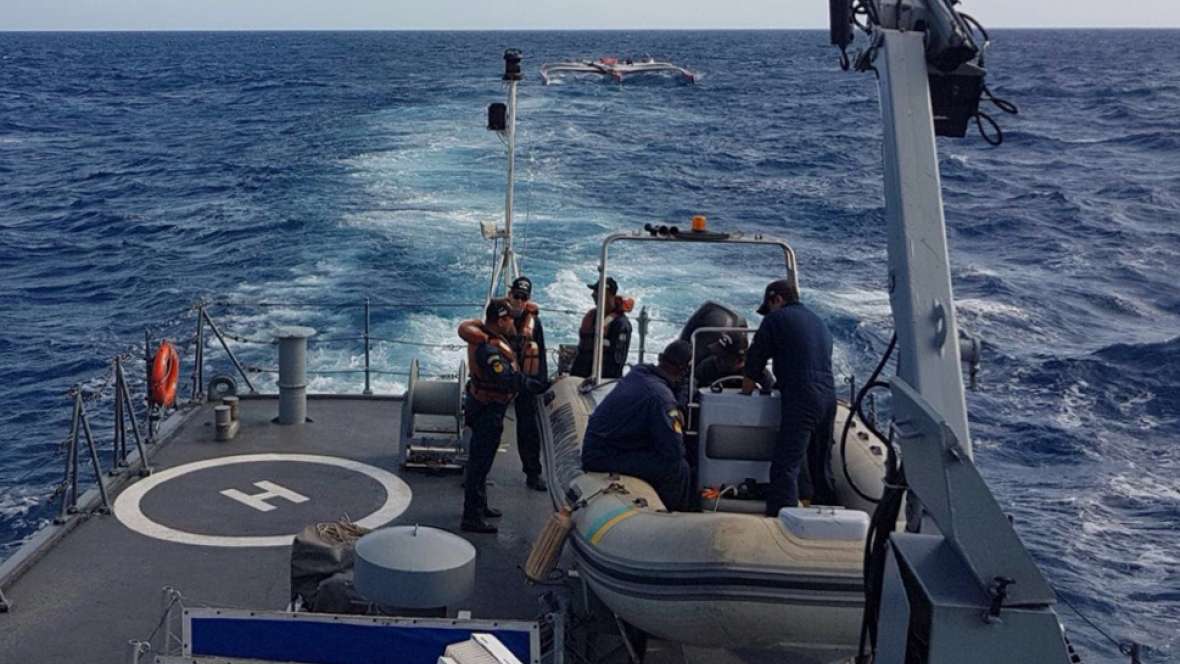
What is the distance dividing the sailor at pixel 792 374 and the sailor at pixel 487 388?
173cm

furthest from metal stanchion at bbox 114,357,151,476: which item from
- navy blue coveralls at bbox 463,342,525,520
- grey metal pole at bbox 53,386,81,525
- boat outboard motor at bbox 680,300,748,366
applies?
boat outboard motor at bbox 680,300,748,366

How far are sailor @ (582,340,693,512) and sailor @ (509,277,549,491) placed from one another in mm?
1523

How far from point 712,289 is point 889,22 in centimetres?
1652

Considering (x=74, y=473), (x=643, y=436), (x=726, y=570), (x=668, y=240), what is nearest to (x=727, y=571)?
(x=726, y=570)

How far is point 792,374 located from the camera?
23.6ft

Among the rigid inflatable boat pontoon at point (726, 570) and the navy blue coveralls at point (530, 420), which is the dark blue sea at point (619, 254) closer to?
the navy blue coveralls at point (530, 420)

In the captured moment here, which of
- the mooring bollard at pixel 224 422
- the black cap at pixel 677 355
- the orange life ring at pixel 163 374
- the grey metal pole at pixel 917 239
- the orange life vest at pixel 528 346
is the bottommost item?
the mooring bollard at pixel 224 422

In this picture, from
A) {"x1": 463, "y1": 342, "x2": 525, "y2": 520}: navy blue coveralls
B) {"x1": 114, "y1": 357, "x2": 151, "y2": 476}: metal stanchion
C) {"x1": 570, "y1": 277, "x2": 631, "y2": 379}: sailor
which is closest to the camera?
{"x1": 463, "y1": 342, "x2": 525, "y2": 520}: navy blue coveralls

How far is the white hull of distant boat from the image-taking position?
18.9ft

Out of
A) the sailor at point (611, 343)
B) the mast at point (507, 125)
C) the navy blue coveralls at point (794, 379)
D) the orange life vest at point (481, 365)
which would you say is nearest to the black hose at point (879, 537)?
the navy blue coveralls at point (794, 379)

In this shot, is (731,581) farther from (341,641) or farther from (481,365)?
(481,365)

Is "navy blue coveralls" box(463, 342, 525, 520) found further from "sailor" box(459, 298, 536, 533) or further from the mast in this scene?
the mast

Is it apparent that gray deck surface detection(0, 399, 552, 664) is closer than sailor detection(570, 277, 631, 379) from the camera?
Yes

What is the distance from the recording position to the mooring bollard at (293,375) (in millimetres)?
10523
